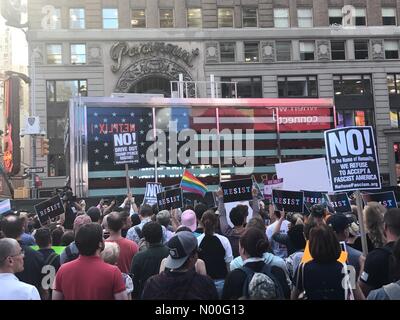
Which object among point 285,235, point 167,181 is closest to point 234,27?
point 167,181

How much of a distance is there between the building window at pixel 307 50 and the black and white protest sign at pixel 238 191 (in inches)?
1206

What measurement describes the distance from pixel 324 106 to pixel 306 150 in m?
1.78

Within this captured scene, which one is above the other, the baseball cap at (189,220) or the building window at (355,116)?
the building window at (355,116)

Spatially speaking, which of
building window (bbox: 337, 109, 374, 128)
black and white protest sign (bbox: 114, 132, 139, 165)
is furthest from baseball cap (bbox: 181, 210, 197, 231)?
building window (bbox: 337, 109, 374, 128)

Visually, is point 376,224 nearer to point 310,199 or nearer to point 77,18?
point 310,199

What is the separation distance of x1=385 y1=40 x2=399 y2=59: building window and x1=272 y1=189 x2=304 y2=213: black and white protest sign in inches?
1332

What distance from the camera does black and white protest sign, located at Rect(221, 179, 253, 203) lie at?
877 centimetres

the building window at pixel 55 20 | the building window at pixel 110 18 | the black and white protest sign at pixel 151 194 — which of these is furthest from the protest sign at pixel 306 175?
the building window at pixel 55 20

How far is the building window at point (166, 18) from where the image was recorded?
36750 mm

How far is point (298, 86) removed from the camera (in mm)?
37594

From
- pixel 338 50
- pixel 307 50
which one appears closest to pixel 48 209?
pixel 307 50

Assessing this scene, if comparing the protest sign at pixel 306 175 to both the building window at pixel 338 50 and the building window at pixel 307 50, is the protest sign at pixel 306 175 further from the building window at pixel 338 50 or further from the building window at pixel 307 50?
the building window at pixel 338 50

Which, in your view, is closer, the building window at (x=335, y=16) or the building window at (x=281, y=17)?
the building window at (x=281, y=17)
